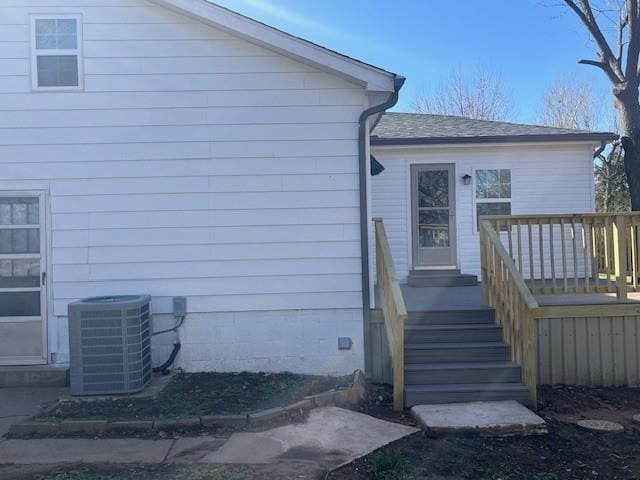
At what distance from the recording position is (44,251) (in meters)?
6.41

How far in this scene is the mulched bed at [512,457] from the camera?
397 centimetres

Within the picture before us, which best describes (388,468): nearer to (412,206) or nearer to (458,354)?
(458,354)

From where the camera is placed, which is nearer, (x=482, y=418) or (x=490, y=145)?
(x=482, y=418)

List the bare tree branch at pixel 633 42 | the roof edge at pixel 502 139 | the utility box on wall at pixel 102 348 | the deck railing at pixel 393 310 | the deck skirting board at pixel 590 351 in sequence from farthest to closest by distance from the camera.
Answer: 1. the bare tree branch at pixel 633 42
2. the roof edge at pixel 502 139
3. the deck skirting board at pixel 590 351
4. the utility box on wall at pixel 102 348
5. the deck railing at pixel 393 310

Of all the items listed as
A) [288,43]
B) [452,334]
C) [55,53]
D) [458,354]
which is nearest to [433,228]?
[452,334]

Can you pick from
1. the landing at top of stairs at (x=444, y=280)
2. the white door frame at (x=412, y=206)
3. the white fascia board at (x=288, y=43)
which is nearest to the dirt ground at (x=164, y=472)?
the white fascia board at (x=288, y=43)

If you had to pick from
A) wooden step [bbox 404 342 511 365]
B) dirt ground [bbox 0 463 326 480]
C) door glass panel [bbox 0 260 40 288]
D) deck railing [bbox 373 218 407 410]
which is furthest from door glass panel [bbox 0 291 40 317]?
wooden step [bbox 404 342 511 365]

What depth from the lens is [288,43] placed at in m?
6.31

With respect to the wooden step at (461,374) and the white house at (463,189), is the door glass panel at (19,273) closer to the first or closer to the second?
the wooden step at (461,374)

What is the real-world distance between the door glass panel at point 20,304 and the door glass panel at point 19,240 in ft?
1.62

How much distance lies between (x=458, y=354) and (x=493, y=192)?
5.01 m

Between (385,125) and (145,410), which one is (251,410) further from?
(385,125)

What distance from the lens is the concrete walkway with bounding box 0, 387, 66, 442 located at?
16.8 feet

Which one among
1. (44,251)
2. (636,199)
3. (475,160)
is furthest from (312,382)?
(636,199)
